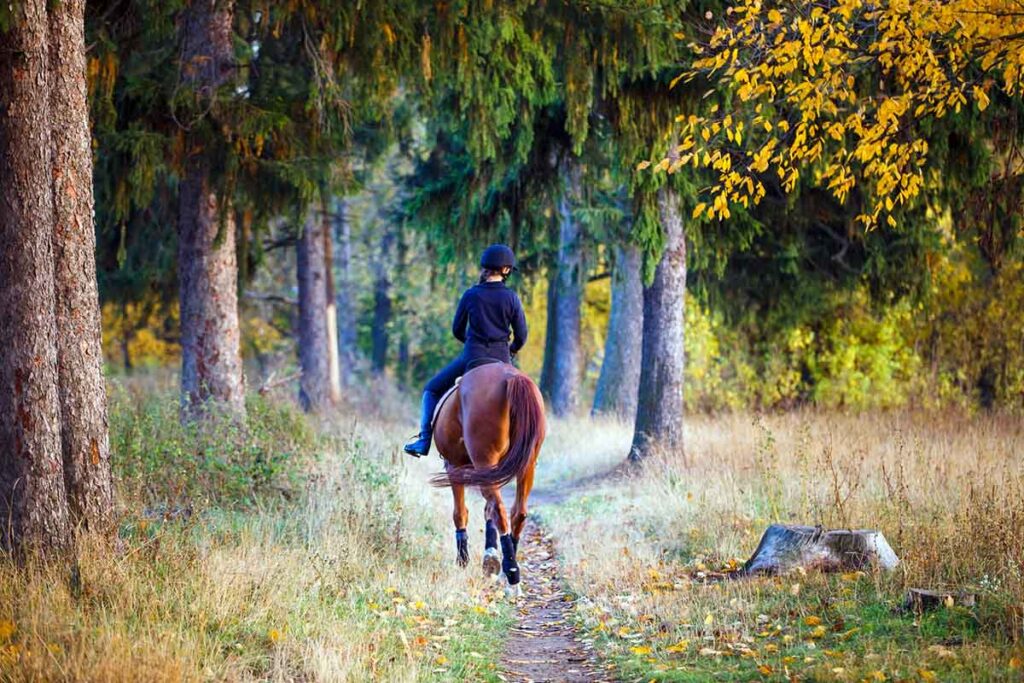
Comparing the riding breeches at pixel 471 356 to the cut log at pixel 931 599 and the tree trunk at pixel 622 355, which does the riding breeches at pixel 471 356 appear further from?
the tree trunk at pixel 622 355

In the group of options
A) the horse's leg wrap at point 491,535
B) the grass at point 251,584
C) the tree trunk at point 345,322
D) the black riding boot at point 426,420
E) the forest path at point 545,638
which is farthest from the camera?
the tree trunk at point 345,322

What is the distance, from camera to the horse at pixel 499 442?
357 inches

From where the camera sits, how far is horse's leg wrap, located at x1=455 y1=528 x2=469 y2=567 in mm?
9704

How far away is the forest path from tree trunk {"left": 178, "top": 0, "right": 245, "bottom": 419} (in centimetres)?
473

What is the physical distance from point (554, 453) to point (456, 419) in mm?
9348

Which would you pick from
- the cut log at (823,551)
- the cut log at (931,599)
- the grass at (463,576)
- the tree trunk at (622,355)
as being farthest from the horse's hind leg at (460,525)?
the tree trunk at (622,355)

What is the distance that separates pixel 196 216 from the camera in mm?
13461

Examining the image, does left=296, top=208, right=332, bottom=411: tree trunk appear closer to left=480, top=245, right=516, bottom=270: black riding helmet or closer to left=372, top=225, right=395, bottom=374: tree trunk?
left=372, top=225, right=395, bottom=374: tree trunk

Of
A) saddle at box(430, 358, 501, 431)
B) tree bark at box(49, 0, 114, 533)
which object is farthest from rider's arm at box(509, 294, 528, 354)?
tree bark at box(49, 0, 114, 533)

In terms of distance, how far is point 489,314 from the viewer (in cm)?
954

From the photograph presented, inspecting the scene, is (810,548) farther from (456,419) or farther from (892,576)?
(456,419)

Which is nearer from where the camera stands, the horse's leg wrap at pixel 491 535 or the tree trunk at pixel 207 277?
the horse's leg wrap at pixel 491 535

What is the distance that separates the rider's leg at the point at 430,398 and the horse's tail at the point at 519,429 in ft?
3.48

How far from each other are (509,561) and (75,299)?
4.22 metres
